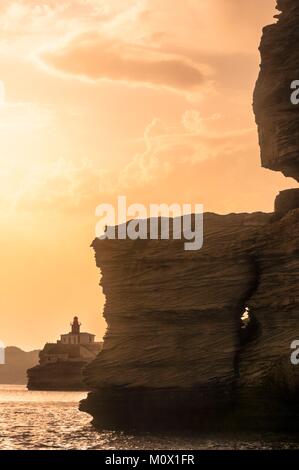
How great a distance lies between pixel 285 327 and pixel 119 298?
1187 centimetres

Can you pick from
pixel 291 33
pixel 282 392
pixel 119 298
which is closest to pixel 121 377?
pixel 119 298

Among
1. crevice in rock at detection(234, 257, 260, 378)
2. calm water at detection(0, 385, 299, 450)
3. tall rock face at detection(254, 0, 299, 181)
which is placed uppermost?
tall rock face at detection(254, 0, 299, 181)

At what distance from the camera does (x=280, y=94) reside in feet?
187

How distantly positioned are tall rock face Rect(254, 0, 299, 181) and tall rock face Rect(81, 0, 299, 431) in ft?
0.23

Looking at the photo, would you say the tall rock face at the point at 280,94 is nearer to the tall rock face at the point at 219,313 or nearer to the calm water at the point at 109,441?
the tall rock face at the point at 219,313

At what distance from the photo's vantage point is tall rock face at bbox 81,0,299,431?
5188 centimetres

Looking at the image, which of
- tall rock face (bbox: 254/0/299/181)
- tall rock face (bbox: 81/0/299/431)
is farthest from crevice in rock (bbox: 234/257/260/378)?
tall rock face (bbox: 254/0/299/181)

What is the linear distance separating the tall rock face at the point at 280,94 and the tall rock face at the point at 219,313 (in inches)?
2.8

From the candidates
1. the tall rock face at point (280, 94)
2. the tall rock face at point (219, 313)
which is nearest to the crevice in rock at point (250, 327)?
the tall rock face at point (219, 313)

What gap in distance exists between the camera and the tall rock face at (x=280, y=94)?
56.3m

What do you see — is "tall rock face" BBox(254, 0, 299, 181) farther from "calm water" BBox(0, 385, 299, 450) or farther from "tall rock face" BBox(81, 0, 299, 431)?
"calm water" BBox(0, 385, 299, 450)

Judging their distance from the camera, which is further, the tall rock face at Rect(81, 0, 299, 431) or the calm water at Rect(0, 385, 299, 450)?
the tall rock face at Rect(81, 0, 299, 431)

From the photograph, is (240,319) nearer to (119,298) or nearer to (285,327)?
(285,327)
